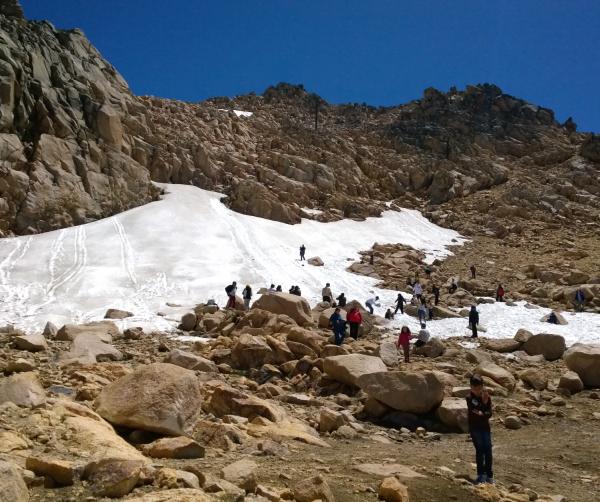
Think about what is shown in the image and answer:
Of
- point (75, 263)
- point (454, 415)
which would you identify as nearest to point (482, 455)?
point (454, 415)

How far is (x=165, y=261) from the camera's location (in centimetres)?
3350

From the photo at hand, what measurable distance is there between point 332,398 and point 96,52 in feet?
195

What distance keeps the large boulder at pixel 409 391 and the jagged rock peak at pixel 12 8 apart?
58406 millimetres

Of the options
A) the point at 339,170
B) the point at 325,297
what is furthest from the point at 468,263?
the point at 339,170

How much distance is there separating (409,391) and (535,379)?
5.08 metres

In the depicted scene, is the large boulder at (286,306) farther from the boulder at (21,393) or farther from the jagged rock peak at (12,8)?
the jagged rock peak at (12,8)

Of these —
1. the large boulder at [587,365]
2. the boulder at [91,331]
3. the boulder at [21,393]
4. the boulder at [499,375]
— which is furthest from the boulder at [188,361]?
the large boulder at [587,365]

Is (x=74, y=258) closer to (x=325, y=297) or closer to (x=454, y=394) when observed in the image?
(x=325, y=297)

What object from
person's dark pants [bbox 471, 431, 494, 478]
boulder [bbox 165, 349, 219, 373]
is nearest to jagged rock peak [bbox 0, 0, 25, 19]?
boulder [bbox 165, 349, 219, 373]

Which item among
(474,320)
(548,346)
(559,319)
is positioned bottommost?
(548,346)

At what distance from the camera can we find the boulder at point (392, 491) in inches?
212

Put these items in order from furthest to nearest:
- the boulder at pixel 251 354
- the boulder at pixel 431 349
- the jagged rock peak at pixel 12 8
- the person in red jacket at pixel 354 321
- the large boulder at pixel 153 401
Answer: the jagged rock peak at pixel 12 8 < the person in red jacket at pixel 354 321 < the boulder at pixel 431 349 < the boulder at pixel 251 354 < the large boulder at pixel 153 401

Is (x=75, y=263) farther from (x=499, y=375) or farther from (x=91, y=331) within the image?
(x=499, y=375)

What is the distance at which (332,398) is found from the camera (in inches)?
459
